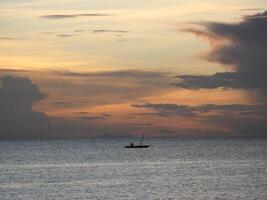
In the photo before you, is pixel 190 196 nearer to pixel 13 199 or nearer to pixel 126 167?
pixel 13 199

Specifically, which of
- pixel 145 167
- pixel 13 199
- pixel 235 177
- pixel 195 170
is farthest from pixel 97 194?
pixel 145 167

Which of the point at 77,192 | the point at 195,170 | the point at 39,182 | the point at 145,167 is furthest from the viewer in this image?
the point at 145,167

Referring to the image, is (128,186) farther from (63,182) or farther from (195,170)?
(195,170)

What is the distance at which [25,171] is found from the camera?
11869 centimetres

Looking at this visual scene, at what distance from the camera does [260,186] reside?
86.8 metres

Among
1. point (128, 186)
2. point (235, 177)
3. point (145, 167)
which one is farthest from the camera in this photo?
point (145, 167)

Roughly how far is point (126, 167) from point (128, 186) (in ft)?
133

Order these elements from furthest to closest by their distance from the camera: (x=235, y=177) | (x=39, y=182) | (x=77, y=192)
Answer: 1. (x=235, y=177)
2. (x=39, y=182)
3. (x=77, y=192)

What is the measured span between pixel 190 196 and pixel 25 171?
49.0 m

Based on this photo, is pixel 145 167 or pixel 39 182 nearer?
pixel 39 182

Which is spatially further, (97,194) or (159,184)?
(159,184)

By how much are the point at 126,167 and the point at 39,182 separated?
3465 centimetres

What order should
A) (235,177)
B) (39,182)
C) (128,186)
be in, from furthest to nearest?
(235,177) → (39,182) → (128,186)

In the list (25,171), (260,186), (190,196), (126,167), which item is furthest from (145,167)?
(190,196)
